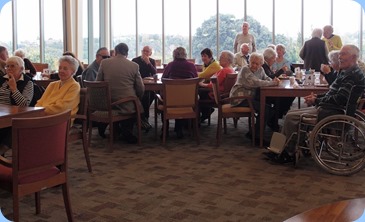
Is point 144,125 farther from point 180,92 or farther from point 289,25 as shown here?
point 289,25

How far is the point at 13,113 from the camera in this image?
3328 mm

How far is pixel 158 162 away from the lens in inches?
196

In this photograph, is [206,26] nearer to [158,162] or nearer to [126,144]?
[126,144]

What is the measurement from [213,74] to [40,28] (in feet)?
19.5

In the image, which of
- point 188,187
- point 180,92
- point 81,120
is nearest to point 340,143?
point 188,187

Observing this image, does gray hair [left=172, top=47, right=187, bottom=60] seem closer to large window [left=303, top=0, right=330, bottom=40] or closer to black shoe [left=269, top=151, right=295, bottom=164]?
black shoe [left=269, top=151, right=295, bottom=164]

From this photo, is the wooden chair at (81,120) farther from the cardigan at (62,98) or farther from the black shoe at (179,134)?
the black shoe at (179,134)

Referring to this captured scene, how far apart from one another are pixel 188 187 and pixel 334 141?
1461mm

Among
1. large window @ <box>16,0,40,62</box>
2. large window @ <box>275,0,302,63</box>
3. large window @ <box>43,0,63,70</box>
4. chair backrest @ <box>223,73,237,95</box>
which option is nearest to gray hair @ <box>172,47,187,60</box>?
chair backrest @ <box>223,73,237,95</box>

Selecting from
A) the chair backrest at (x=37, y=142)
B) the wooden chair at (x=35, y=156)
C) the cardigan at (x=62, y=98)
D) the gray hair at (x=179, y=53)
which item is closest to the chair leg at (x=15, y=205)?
the wooden chair at (x=35, y=156)

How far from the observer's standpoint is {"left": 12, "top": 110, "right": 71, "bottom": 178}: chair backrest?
8.81ft

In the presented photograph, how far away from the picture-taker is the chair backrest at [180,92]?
5.57 meters

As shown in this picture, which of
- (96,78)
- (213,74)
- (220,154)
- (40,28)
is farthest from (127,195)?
(40,28)

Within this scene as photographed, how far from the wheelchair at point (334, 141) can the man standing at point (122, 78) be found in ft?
6.02
